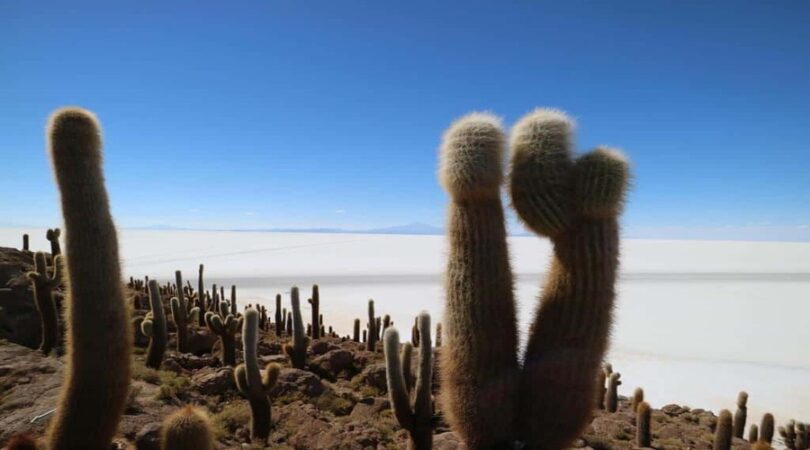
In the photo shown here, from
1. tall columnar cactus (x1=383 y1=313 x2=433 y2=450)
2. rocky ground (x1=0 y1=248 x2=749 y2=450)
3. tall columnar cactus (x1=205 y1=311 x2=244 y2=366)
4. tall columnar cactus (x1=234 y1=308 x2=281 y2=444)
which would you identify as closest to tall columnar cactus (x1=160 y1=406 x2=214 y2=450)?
rocky ground (x1=0 y1=248 x2=749 y2=450)

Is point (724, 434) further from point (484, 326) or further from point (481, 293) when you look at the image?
point (481, 293)

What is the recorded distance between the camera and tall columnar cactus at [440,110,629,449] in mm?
3910

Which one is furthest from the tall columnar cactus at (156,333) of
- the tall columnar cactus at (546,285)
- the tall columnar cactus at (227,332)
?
the tall columnar cactus at (546,285)

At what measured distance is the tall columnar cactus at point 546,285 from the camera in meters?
3.91

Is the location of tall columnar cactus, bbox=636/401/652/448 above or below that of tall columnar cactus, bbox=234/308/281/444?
below

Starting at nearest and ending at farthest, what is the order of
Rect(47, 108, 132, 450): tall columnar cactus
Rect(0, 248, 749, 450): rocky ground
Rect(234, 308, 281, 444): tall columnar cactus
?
1. Rect(47, 108, 132, 450): tall columnar cactus
2. Rect(0, 248, 749, 450): rocky ground
3. Rect(234, 308, 281, 444): tall columnar cactus

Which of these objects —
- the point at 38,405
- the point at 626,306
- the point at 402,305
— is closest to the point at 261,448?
the point at 38,405

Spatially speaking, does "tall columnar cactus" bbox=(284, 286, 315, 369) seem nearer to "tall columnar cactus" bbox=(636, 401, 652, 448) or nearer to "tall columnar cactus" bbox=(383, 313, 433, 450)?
"tall columnar cactus" bbox=(383, 313, 433, 450)

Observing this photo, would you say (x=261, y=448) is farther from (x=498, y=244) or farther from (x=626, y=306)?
(x=626, y=306)

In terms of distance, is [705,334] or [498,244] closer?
[498,244]

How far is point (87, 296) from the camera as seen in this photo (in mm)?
3781

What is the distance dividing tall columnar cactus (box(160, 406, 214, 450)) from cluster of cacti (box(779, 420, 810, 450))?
1134 cm

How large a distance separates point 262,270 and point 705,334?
1415 inches

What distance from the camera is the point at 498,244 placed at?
412cm
